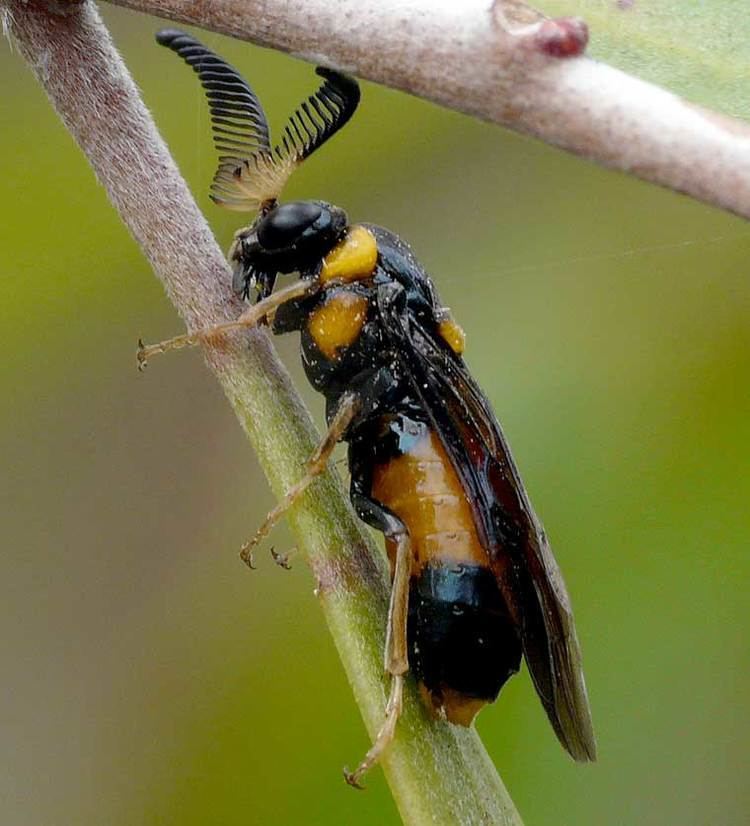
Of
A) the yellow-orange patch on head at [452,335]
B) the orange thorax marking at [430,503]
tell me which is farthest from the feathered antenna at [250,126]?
the orange thorax marking at [430,503]

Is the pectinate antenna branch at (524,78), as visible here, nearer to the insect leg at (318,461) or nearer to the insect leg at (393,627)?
the insect leg at (318,461)

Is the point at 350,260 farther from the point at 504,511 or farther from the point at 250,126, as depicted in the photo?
the point at 504,511

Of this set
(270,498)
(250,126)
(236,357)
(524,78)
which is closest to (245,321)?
(236,357)

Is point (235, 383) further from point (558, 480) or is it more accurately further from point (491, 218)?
point (491, 218)

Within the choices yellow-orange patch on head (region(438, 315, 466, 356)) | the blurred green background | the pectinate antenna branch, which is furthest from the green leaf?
the blurred green background

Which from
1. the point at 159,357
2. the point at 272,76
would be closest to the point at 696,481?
the point at 272,76
